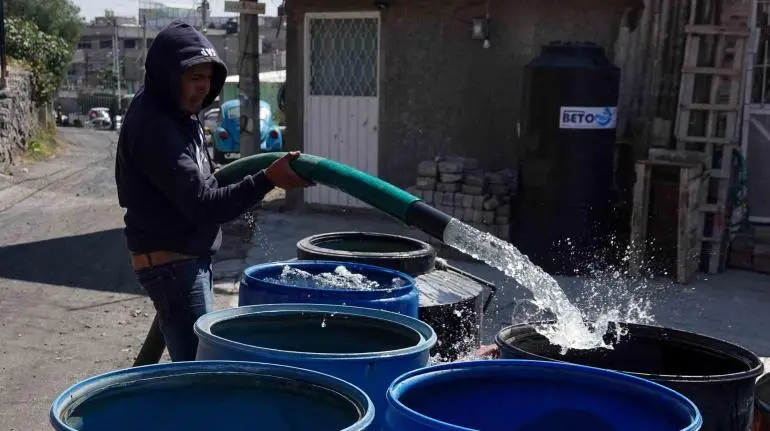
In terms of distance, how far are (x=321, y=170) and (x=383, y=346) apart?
27.7 inches

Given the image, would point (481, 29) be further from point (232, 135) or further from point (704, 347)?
point (232, 135)

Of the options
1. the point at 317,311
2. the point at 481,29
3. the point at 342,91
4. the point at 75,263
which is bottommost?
the point at 75,263

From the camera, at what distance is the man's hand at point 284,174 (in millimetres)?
2848

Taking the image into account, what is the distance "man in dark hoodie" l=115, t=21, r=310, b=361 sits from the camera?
2.85m

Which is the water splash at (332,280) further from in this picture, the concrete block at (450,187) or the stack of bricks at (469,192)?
the concrete block at (450,187)

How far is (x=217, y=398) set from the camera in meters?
1.93

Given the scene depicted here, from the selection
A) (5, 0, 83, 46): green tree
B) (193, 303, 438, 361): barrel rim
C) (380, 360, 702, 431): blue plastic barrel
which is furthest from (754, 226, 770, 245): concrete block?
(5, 0, 83, 46): green tree

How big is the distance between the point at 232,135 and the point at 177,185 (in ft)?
46.7

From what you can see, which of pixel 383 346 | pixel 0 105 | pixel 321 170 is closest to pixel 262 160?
pixel 321 170

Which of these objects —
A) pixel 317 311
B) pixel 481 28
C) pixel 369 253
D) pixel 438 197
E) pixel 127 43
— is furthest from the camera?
pixel 127 43

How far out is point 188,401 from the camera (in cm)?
192

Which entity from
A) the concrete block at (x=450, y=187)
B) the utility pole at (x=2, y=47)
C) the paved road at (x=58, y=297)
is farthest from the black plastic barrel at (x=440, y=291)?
the utility pole at (x=2, y=47)

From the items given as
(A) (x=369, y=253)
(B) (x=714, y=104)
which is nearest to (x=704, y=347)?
(A) (x=369, y=253)

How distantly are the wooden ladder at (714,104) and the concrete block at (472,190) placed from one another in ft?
5.95
